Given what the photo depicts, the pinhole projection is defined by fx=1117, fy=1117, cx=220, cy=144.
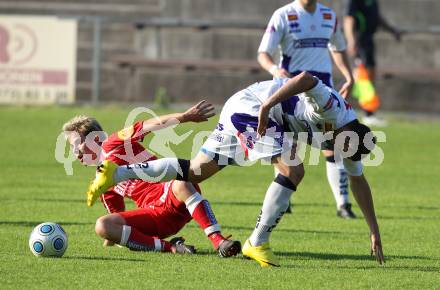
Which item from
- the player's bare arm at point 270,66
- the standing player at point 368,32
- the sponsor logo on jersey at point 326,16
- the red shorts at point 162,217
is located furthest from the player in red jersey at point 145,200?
the standing player at point 368,32

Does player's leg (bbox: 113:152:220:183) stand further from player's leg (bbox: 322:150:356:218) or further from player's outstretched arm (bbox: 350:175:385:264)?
player's leg (bbox: 322:150:356:218)

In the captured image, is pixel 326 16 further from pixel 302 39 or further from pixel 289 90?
pixel 289 90

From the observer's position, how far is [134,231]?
8.30 meters

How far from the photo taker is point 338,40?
11086mm

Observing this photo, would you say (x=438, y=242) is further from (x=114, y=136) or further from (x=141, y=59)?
(x=141, y=59)

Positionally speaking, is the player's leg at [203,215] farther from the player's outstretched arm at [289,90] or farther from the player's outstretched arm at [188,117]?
the player's outstretched arm at [289,90]

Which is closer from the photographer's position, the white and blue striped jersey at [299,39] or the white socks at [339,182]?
the white and blue striped jersey at [299,39]

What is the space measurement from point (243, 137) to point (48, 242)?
157 centimetres

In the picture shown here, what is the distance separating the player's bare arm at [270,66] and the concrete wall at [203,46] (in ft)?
40.9

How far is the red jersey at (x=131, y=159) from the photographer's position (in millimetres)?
8617

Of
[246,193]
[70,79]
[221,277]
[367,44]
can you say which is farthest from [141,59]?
[221,277]

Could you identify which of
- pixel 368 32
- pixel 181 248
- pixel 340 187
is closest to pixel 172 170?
pixel 181 248

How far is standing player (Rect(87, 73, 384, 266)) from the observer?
778 cm

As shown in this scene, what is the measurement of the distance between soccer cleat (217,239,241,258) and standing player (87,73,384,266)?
7 centimetres
